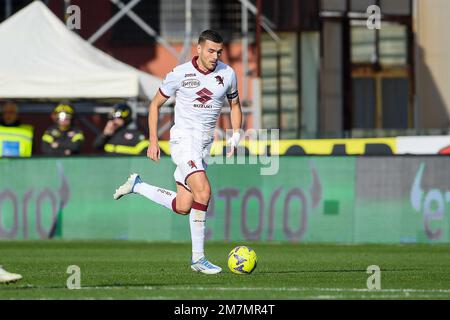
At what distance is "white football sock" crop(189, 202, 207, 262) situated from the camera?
13.8 metres

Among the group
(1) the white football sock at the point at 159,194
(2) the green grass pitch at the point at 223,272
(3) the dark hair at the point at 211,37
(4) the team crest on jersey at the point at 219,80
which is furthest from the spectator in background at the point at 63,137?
(3) the dark hair at the point at 211,37

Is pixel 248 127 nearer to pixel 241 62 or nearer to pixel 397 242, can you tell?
pixel 241 62

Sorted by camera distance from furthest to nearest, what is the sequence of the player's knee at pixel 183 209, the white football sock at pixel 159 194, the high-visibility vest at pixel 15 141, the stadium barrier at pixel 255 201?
the high-visibility vest at pixel 15 141 → the stadium barrier at pixel 255 201 → the white football sock at pixel 159 194 → the player's knee at pixel 183 209

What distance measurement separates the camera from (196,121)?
1404 centimetres

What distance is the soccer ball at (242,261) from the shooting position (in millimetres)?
13477

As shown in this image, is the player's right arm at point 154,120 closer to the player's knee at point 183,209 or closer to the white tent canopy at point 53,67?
the player's knee at point 183,209

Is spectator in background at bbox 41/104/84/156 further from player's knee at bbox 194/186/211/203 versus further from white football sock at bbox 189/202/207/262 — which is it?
player's knee at bbox 194/186/211/203

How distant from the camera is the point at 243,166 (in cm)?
2128

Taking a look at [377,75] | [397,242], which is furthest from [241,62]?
[397,242]

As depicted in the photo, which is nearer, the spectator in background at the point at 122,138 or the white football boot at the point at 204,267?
the white football boot at the point at 204,267

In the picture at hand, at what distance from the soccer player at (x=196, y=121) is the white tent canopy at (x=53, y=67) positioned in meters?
10.3

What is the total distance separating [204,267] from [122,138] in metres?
9.50

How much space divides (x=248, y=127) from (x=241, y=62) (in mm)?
1826

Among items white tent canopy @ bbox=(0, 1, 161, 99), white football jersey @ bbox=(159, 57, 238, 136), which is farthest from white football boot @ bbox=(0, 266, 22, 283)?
white tent canopy @ bbox=(0, 1, 161, 99)
